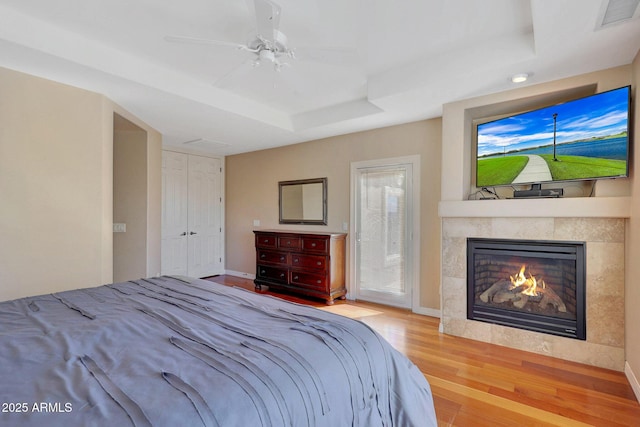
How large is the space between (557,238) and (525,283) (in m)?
0.52

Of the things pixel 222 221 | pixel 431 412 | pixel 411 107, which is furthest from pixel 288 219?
pixel 431 412

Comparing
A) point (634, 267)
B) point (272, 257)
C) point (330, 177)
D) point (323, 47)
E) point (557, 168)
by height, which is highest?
point (323, 47)

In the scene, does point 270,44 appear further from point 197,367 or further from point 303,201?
point 303,201

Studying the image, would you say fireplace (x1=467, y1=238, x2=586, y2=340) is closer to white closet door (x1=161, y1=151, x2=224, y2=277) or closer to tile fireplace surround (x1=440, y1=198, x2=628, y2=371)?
tile fireplace surround (x1=440, y1=198, x2=628, y2=371)

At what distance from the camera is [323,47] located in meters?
2.17

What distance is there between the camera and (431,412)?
5.28 ft

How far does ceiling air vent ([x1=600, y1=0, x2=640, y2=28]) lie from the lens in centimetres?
181

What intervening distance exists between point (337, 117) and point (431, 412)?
3.31m

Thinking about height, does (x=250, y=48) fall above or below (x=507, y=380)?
above

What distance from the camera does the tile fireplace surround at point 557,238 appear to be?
2.54 m

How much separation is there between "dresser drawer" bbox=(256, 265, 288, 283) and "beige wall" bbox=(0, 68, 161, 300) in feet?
7.46

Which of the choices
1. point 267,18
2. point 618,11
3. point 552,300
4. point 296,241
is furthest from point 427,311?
point 267,18

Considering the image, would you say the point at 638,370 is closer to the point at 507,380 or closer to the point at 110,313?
the point at 507,380

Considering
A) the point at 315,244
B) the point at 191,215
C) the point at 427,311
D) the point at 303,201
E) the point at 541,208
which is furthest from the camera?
the point at 191,215
